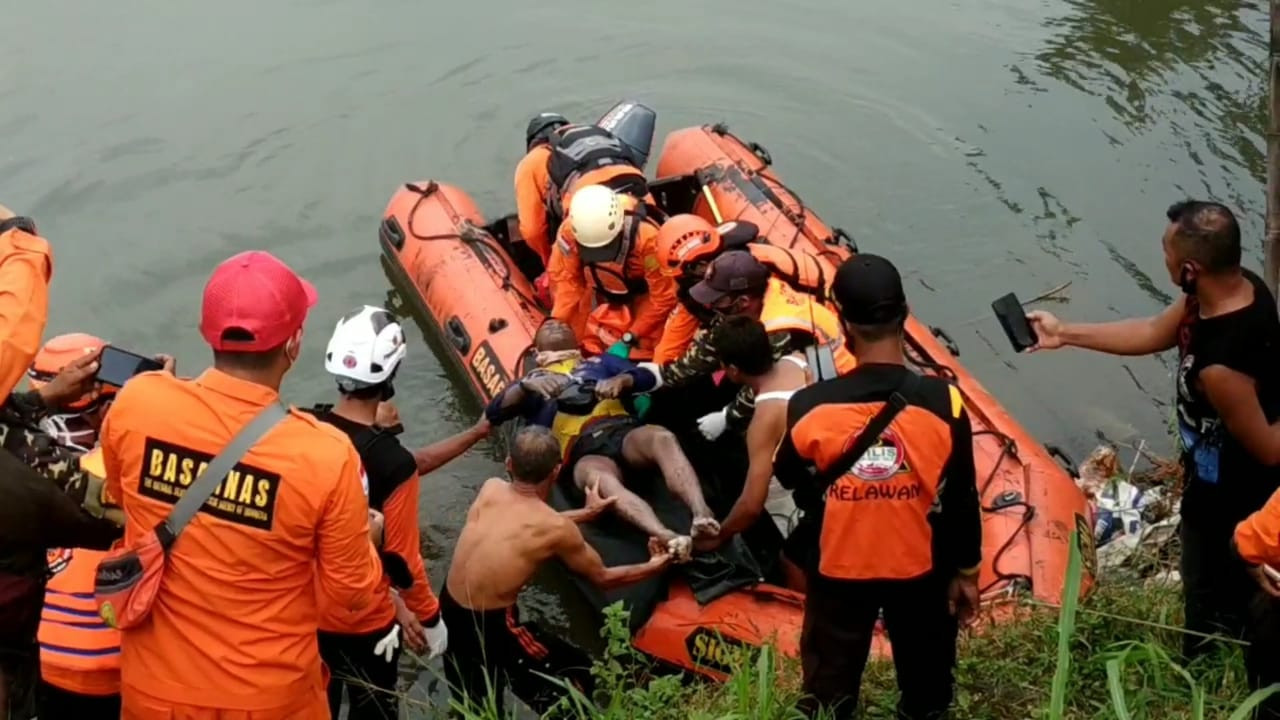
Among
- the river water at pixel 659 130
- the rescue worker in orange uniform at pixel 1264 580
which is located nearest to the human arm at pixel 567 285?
the river water at pixel 659 130

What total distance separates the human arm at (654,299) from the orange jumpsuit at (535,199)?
110cm

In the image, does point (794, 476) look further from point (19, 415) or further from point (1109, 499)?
point (1109, 499)

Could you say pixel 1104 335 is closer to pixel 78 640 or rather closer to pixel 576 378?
pixel 576 378

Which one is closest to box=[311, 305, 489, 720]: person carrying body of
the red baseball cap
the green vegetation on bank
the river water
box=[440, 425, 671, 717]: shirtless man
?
box=[440, 425, 671, 717]: shirtless man

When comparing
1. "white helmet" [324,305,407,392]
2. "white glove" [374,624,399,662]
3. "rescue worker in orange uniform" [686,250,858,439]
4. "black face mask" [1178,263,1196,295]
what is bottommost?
"white glove" [374,624,399,662]

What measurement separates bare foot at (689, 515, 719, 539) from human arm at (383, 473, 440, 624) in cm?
116

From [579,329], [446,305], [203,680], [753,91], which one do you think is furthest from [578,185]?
[753,91]

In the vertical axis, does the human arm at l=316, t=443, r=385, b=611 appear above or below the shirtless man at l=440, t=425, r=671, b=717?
above

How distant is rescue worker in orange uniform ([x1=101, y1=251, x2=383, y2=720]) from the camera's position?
2650 millimetres

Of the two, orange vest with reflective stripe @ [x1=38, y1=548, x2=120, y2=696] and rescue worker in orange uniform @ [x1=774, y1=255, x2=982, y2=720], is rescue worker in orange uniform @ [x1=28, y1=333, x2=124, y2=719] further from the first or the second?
rescue worker in orange uniform @ [x1=774, y1=255, x2=982, y2=720]

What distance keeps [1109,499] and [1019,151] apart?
15.1ft

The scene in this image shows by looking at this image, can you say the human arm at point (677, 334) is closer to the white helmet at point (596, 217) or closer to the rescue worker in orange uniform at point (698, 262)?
the rescue worker in orange uniform at point (698, 262)

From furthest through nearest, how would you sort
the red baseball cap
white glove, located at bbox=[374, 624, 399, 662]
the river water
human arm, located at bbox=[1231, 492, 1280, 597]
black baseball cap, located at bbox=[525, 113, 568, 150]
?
the river water
black baseball cap, located at bbox=[525, 113, 568, 150]
white glove, located at bbox=[374, 624, 399, 662]
human arm, located at bbox=[1231, 492, 1280, 597]
the red baseball cap

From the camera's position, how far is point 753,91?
10148mm
